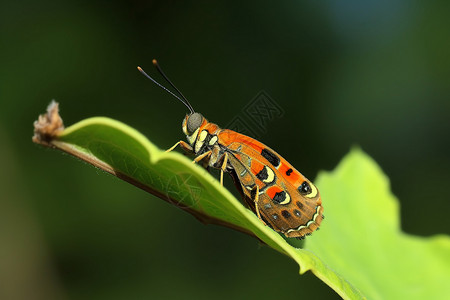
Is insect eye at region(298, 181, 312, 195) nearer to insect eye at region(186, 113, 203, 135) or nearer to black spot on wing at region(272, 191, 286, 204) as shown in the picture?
black spot on wing at region(272, 191, 286, 204)

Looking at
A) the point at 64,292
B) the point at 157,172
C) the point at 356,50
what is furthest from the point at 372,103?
the point at 157,172

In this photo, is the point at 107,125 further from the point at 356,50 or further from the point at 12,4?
the point at 356,50

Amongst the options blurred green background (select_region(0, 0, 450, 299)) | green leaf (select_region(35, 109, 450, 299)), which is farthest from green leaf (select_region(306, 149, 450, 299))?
blurred green background (select_region(0, 0, 450, 299))

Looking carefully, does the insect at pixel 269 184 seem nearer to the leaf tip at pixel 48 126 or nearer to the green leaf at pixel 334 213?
the green leaf at pixel 334 213

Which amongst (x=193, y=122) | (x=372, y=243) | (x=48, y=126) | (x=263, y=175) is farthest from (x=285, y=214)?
(x=48, y=126)

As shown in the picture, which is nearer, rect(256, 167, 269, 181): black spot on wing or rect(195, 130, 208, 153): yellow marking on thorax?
rect(256, 167, 269, 181): black spot on wing

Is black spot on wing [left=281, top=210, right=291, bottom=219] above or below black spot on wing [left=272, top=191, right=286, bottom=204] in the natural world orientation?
below
